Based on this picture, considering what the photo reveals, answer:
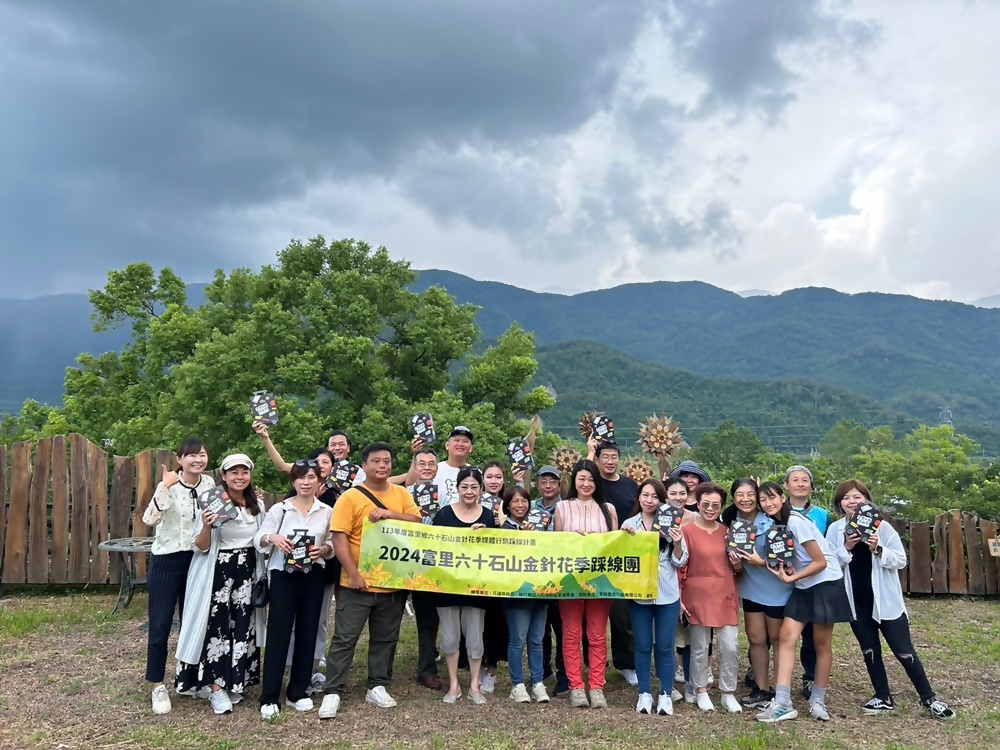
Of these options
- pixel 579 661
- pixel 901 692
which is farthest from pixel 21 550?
pixel 901 692

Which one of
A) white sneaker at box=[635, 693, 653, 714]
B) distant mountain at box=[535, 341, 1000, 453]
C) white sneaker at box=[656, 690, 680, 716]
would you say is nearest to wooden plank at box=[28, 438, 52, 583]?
white sneaker at box=[635, 693, 653, 714]

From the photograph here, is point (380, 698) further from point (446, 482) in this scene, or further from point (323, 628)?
point (446, 482)

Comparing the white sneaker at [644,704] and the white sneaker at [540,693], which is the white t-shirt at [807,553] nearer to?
the white sneaker at [644,704]

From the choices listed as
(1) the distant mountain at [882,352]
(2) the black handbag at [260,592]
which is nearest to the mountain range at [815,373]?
(1) the distant mountain at [882,352]

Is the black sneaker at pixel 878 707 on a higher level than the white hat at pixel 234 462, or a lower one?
lower

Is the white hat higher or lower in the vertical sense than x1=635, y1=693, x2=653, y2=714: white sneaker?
higher

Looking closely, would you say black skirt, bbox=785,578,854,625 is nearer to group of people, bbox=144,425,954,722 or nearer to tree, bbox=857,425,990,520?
group of people, bbox=144,425,954,722

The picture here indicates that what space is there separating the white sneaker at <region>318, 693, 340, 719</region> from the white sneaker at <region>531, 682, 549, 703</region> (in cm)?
143

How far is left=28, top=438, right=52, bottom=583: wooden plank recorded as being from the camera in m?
8.58

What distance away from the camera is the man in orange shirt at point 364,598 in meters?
4.98

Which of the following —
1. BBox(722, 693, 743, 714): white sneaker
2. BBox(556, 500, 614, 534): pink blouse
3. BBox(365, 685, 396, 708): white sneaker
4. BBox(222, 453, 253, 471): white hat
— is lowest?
BBox(722, 693, 743, 714): white sneaker

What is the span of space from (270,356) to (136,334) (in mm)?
8336

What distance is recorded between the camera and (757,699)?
5211mm

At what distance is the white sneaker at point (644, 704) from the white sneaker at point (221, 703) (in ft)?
9.42
